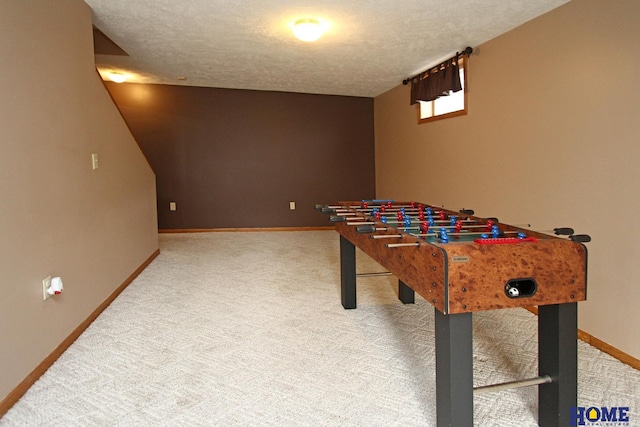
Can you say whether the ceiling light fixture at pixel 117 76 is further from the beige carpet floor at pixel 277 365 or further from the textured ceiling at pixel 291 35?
the beige carpet floor at pixel 277 365

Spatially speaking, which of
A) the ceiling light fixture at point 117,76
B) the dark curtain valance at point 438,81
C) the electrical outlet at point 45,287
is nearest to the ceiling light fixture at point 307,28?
the dark curtain valance at point 438,81

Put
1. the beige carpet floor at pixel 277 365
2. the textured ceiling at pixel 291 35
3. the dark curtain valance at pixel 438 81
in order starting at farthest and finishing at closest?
the dark curtain valance at pixel 438 81 < the textured ceiling at pixel 291 35 < the beige carpet floor at pixel 277 365

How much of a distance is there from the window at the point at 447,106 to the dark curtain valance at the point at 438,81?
8 centimetres

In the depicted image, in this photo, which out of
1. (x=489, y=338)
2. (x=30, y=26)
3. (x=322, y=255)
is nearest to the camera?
(x=30, y=26)

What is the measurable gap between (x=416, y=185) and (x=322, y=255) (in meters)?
1.47

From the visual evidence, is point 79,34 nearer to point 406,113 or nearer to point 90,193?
point 90,193

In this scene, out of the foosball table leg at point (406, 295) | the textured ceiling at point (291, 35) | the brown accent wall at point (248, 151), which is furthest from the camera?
the brown accent wall at point (248, 151)

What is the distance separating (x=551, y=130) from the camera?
2852mm

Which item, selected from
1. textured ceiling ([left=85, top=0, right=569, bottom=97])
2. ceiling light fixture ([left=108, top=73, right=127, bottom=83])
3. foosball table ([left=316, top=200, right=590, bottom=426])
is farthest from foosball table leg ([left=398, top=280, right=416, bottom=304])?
ceiling light fixture ([left=108, top=73, right=127, bottom=83])

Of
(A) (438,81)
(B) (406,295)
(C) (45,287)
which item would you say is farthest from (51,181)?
(A) (438,81)

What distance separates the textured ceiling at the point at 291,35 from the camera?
2965 millimetres

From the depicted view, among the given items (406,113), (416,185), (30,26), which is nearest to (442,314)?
(30,26)

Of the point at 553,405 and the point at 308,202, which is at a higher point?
the point at 308,202

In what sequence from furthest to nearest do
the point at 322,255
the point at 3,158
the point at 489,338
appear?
1. the point at 322,255
2. the point at 489,338
3. the point at 3,158
